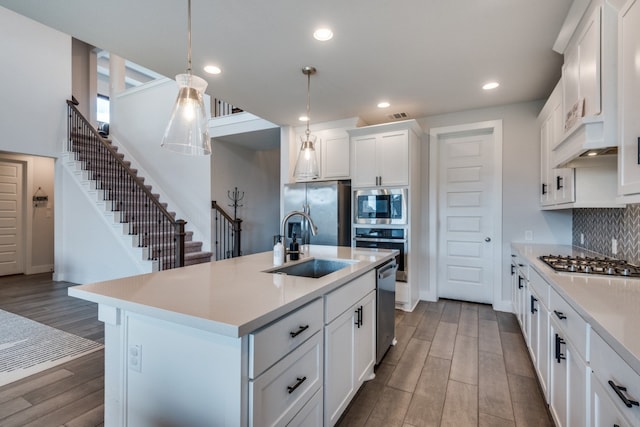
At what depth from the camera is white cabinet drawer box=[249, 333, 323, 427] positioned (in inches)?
44.3

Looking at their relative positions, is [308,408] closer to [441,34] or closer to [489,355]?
[489,355]

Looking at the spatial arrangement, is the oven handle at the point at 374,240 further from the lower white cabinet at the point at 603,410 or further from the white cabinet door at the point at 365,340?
the lower white cabinet at the point at 603,410

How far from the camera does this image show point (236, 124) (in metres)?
5.43

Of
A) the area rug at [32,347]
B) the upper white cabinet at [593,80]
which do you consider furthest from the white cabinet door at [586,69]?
the area rug at [32,347]

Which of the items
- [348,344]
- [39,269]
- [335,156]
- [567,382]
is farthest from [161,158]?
[567,382]

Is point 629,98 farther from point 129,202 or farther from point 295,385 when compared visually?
point 129,202

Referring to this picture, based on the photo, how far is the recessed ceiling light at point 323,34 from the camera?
7.75 ft

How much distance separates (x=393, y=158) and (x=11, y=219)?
7.40m

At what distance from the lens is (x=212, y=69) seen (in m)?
3.04

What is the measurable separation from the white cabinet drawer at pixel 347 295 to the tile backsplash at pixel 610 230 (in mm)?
1848

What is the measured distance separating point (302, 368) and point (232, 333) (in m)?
0.57

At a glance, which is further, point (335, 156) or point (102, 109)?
point (102, 109)

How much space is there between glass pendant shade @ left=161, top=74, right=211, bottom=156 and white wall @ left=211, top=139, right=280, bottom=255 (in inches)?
164

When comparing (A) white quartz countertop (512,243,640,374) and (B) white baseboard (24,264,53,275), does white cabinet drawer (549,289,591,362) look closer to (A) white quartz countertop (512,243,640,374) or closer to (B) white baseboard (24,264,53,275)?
(A) white quartz countertop (512,243,640,374)
